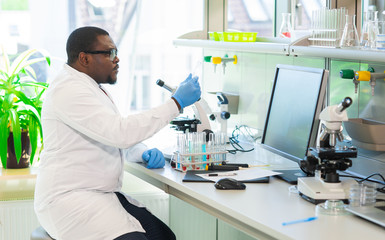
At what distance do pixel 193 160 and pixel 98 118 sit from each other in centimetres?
50

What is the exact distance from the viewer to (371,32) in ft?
6.85

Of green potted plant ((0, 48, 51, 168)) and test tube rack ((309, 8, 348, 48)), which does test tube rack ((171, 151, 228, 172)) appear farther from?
green potted plant ((0, 48, 51, 168))

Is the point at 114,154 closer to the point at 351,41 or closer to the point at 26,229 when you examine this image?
the point at 351,41

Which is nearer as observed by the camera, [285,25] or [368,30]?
[368,30]

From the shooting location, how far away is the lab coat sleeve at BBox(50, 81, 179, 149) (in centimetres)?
204

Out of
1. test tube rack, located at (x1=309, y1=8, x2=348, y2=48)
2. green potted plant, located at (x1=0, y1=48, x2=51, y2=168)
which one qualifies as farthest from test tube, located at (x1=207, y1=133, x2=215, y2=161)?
green potted plant, located at (x1=0, y1=48, x2=51, y2=168)

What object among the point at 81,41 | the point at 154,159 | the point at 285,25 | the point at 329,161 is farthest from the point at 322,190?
the point at 285,25

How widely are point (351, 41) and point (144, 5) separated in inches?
78.6

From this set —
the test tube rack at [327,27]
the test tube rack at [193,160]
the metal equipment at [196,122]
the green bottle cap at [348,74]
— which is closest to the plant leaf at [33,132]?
the metal equipment at [196,122]

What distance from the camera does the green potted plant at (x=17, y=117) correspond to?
9.89 ft

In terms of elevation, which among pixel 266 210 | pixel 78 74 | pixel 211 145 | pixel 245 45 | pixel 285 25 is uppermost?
pixel 285 25

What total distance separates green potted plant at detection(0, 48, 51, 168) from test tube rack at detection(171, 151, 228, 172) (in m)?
1.06

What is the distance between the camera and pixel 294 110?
223 cm

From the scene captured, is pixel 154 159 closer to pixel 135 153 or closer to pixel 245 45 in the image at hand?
pixel 135 153
